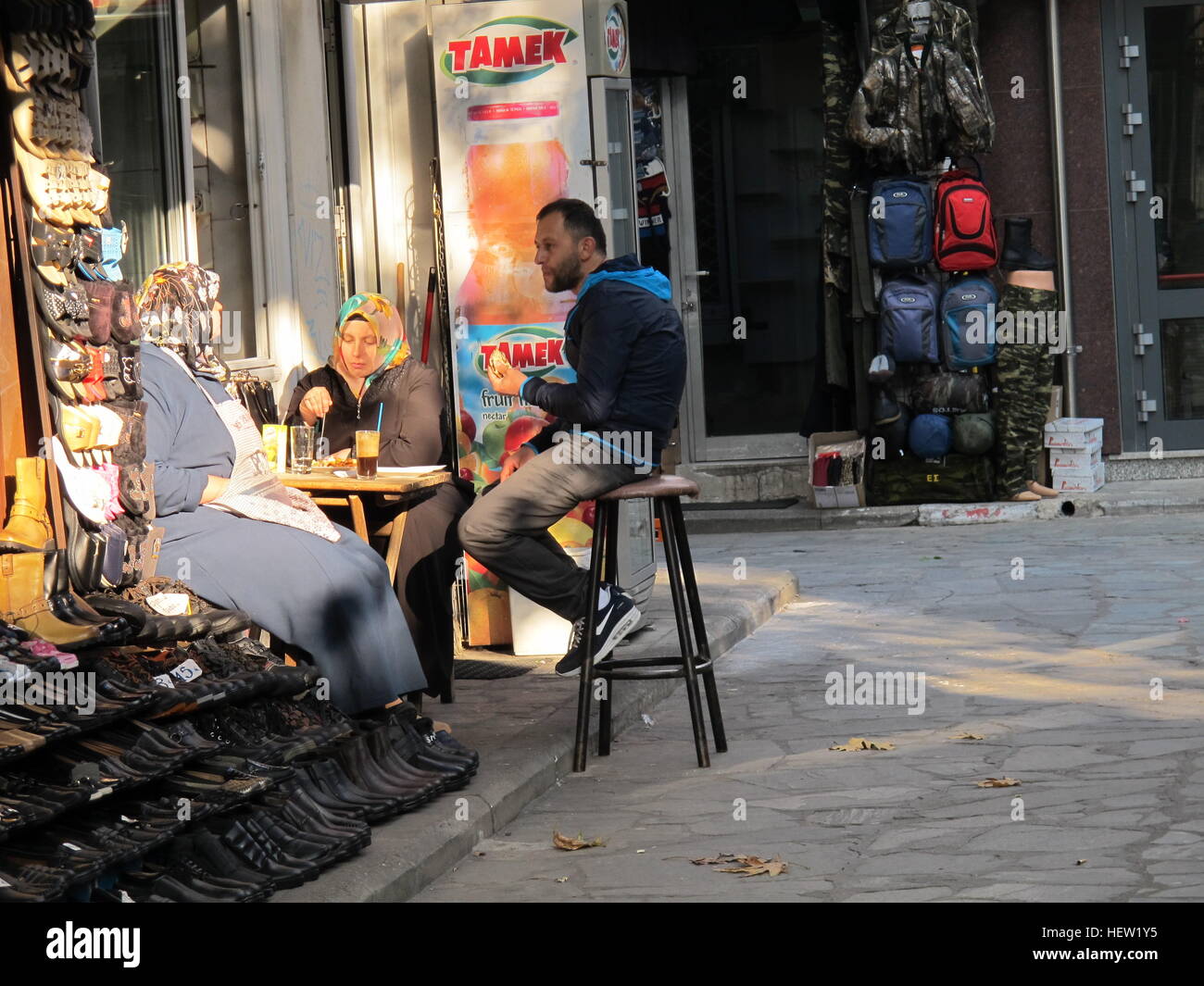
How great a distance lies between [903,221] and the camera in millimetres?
12445

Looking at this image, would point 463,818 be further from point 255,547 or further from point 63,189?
point 63,189

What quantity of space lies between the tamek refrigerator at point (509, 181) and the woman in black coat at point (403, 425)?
2.40ft

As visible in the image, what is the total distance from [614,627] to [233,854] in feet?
7.00

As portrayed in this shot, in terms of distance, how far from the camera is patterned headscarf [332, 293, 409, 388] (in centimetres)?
754

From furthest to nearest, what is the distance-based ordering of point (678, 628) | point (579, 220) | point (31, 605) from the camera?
point (579, 220)
point (678, 628)
point (31, 605)

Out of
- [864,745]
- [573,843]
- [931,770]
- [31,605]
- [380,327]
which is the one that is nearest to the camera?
[31,605]

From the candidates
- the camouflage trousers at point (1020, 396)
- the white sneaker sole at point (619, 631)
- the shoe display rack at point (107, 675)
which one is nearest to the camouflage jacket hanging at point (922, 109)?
the camouflage trousers at point (1020, 396)

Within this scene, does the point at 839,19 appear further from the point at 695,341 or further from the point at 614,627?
the point at 614,627

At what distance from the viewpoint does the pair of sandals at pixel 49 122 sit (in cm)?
470

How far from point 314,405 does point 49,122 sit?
111 inches

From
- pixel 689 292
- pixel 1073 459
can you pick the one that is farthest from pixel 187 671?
pixel 689 292

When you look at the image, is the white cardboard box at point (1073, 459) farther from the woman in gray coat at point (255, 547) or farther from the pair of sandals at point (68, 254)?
the pair of sandals at point (68, 254)
